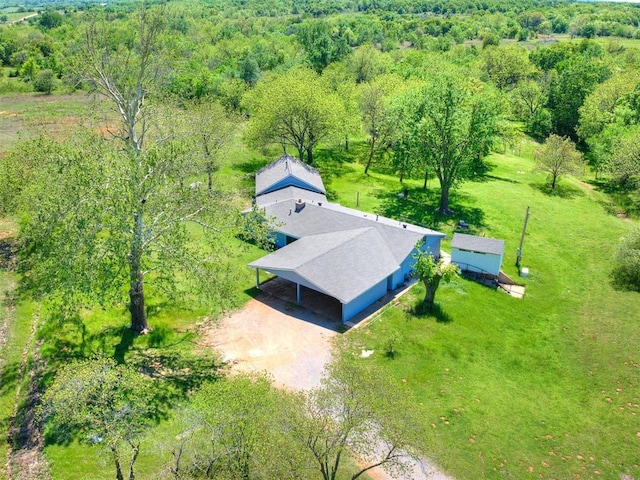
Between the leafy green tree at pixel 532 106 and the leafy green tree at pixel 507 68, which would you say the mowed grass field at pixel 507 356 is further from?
the leafy green tree at pixel 507 68

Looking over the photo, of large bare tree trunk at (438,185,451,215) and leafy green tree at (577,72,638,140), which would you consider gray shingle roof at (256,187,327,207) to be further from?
leafy green tree at (577,72,638,140)

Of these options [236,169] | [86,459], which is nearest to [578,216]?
[236,169]

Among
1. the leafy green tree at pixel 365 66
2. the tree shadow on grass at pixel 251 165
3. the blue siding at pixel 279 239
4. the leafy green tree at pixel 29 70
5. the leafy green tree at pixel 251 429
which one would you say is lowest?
the tree shadow on grass at pixel 251 165

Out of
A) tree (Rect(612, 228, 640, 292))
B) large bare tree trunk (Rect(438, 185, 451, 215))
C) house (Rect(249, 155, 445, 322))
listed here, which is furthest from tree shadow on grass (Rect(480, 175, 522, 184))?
house (Rect(249, 155, 445, 322))

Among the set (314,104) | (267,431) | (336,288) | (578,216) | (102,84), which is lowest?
(578,216)

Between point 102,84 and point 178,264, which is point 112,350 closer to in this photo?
point 178,264

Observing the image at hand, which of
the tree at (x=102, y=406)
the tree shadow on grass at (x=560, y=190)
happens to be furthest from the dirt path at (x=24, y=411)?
the tree shadow on grass at (x=560, y=190)
